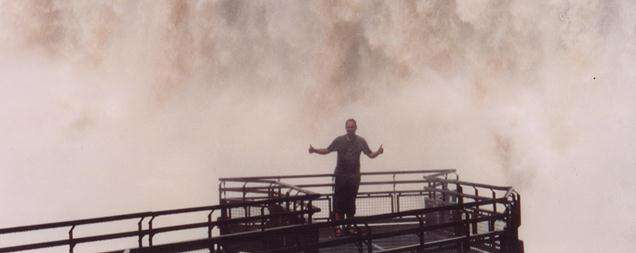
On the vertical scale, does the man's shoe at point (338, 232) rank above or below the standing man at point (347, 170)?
below

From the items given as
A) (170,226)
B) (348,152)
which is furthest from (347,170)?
(170,226)

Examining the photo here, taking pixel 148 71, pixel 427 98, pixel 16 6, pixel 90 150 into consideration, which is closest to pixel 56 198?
pixel 90 150

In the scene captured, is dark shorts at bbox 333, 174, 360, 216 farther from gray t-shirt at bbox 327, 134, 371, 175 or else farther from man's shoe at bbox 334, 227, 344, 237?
man's shoe at bbox 334, 227, 344, 237

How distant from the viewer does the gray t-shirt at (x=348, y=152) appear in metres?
8.40

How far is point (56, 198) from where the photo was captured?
106ft

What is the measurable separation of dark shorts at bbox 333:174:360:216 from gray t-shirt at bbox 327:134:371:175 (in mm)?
106

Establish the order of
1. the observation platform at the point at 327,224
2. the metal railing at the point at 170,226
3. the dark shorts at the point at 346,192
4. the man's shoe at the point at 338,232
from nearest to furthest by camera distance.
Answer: the observation platform at the point at 327,224 → the metal railing at the point at 170,226 → the man's shoe at the point at 338,232 → the dark shorts at the point at 346,192

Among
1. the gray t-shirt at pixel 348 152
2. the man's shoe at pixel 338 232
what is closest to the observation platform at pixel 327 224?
the man's shoe at pixel 338 232

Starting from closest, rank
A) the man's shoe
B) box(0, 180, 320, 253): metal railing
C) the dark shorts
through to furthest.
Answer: box(0, 180, 320, 253): metal railing, the man's shoe, the dark shorts

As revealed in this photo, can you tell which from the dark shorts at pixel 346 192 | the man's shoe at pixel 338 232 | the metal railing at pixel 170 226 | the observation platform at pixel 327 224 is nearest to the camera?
the observation platform at pixel 327 224

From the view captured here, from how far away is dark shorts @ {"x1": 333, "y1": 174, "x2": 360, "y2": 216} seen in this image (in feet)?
27.4

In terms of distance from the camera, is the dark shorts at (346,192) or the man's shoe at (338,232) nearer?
the man's shoe at (338,232)

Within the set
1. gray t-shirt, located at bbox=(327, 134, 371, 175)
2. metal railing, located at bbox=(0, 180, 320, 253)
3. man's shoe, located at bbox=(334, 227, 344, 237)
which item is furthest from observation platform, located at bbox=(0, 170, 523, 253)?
gray t-shirt, located at bbox=(327, 134, 371, 175)

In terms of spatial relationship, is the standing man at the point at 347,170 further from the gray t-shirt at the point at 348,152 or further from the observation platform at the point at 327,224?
the observation platform at the point at 327,224
